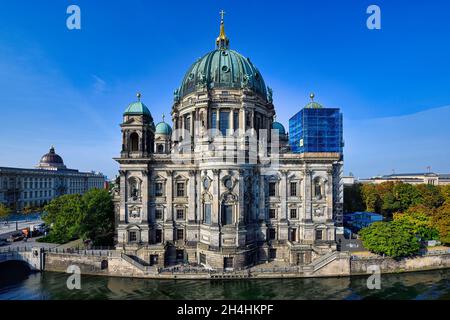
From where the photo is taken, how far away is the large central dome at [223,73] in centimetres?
4888

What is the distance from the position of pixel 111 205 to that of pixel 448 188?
298 feet

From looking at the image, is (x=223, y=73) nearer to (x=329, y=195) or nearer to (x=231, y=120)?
(x=231, y=120)

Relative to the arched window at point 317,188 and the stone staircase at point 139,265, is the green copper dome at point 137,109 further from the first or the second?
the arched window at point 317,188

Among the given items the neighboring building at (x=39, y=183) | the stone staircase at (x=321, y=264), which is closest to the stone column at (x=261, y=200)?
the stone staircase at (x=321, y=264)

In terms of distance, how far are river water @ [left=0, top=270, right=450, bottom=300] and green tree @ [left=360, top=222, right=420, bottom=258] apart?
3.80 meters

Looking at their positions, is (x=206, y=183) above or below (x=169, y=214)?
above

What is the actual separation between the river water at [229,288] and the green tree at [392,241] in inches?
150

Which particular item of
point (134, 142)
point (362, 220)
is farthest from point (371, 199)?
point (134, 142)

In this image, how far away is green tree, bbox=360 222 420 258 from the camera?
41750 millimetres

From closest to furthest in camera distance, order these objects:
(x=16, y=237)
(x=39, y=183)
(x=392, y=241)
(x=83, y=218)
Result: (x=392, y=241) < (x=83, y=218) < (x=16, y=237) < (x=39, y=183)

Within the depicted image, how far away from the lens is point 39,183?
101 meters

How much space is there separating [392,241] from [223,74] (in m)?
41.2
